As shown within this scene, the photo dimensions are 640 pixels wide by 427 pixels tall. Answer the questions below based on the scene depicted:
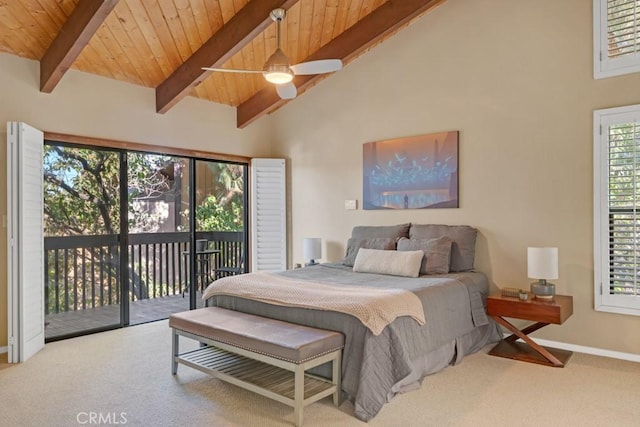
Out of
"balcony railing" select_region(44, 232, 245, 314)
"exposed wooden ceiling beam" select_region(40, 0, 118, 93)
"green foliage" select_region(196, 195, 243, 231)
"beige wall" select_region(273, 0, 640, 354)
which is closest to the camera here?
"exposed wooden ceiling beam" select_region(40, 0, 118, 93)

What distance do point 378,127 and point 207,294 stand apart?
2.86 metres

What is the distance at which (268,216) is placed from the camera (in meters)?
6.21

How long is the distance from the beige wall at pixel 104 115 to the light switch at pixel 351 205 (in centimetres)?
166

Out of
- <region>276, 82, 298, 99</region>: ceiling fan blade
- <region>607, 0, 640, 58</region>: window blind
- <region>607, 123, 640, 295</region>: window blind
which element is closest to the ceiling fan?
<region>276, 82, 298, 99</region>: ceiling fan blade

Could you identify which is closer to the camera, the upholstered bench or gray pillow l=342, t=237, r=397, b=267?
the upholstered bench

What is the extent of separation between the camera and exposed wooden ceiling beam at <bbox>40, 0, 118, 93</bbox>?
3410 millimetres

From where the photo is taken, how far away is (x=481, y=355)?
12.7ft

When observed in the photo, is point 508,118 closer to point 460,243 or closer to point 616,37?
point 616,37

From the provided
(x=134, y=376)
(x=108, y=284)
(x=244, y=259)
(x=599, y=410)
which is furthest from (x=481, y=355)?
(x=108, y=284)

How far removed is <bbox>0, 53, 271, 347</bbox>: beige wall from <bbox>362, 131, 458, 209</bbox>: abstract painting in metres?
1.98

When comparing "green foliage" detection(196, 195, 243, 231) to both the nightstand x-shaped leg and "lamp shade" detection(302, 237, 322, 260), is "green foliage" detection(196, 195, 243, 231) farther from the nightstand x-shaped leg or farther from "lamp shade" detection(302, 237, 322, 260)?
the nightstand x-shaped leg

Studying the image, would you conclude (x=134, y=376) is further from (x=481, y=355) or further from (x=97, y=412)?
(x=481, y=355)

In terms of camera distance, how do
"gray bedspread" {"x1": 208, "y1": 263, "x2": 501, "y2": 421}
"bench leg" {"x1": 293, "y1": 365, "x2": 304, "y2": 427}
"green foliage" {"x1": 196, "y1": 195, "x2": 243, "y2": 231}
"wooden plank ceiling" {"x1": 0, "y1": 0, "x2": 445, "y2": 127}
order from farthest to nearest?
"green foliage" {"x1": 196, "y1": 195, "x2": 243, "y2": 231} → "wooden plank ceiling" {"x1": 0, "y1": 0, "x2": 445, "y2": 127} → "gray bedspread" {"x1": 208, "y1": 263, "x2": 501, "y2": 421} → "bench leg" {"x1": 293, "y1": 365, "x2": 304, "y2": 427}

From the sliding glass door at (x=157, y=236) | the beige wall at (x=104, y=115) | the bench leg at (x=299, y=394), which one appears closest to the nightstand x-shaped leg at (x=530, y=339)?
the bench leg at (x=299, y=394)
